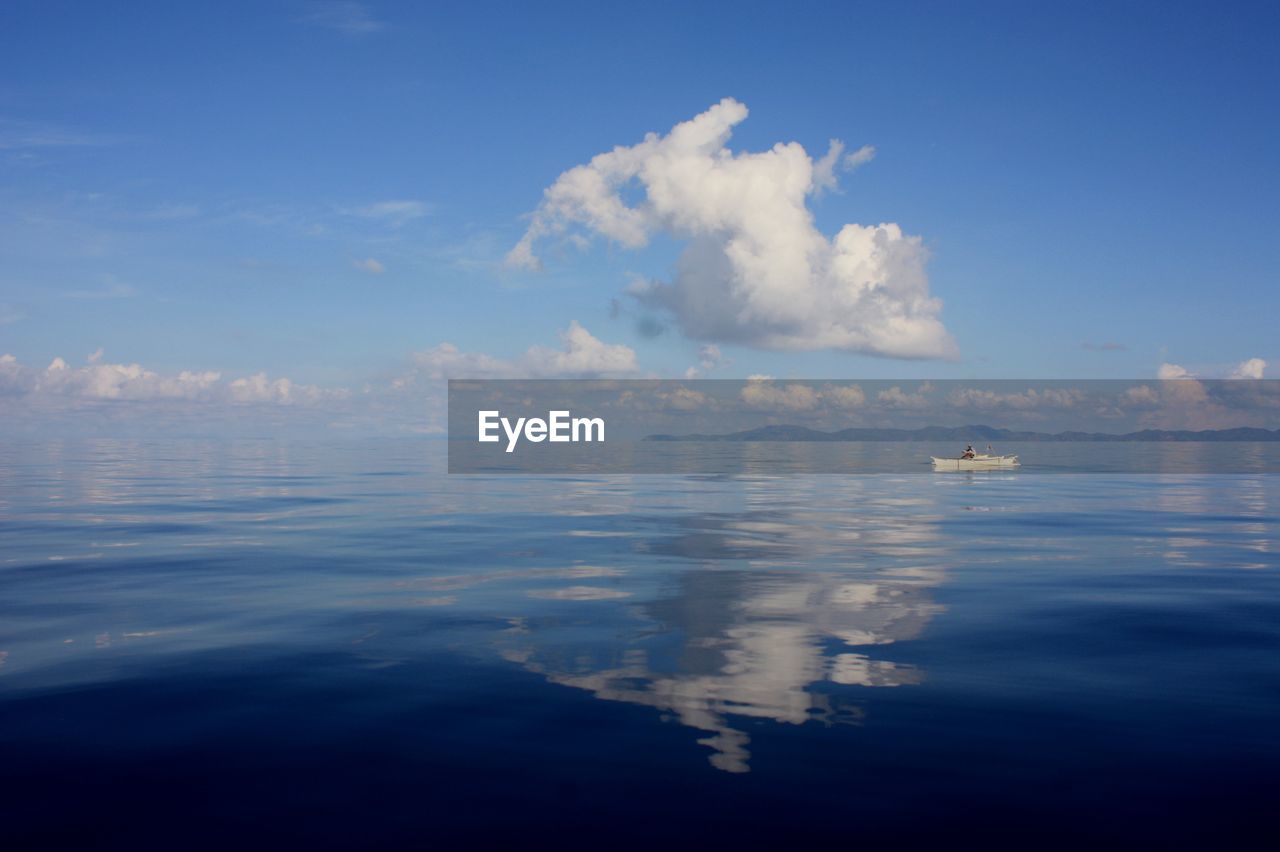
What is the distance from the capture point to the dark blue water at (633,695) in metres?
11.4

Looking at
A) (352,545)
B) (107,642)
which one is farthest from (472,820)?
(352,545)

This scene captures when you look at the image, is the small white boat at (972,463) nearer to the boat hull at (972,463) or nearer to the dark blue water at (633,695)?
the boat hull at (972,463)

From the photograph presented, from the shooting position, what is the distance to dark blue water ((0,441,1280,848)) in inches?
449

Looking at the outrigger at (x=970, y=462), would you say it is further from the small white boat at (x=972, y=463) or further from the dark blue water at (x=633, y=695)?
the dark blue water at (x=633, y=695)

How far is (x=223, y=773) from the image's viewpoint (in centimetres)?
1268

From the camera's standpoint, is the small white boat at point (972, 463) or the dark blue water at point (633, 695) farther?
the small white boat at point (972, 463)

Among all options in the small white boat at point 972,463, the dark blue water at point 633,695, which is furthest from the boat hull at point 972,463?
the dark blue water at point 633,695

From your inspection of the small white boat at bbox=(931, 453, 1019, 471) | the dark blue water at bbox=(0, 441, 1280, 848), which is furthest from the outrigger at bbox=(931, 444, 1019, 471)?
the dark blue water at bbox=(0, 441, 1280, 848)

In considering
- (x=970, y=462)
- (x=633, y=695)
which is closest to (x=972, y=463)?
(x=970, y=462)

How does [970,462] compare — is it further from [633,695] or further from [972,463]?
[633,695]

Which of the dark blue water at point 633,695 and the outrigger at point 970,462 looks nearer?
the dark blue water at point 633,695

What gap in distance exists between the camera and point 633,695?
53.7ft

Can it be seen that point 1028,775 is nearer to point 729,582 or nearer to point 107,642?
point 729,582

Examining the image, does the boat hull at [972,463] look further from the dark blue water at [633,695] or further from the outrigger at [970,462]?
the dark blue water at [633,695]
